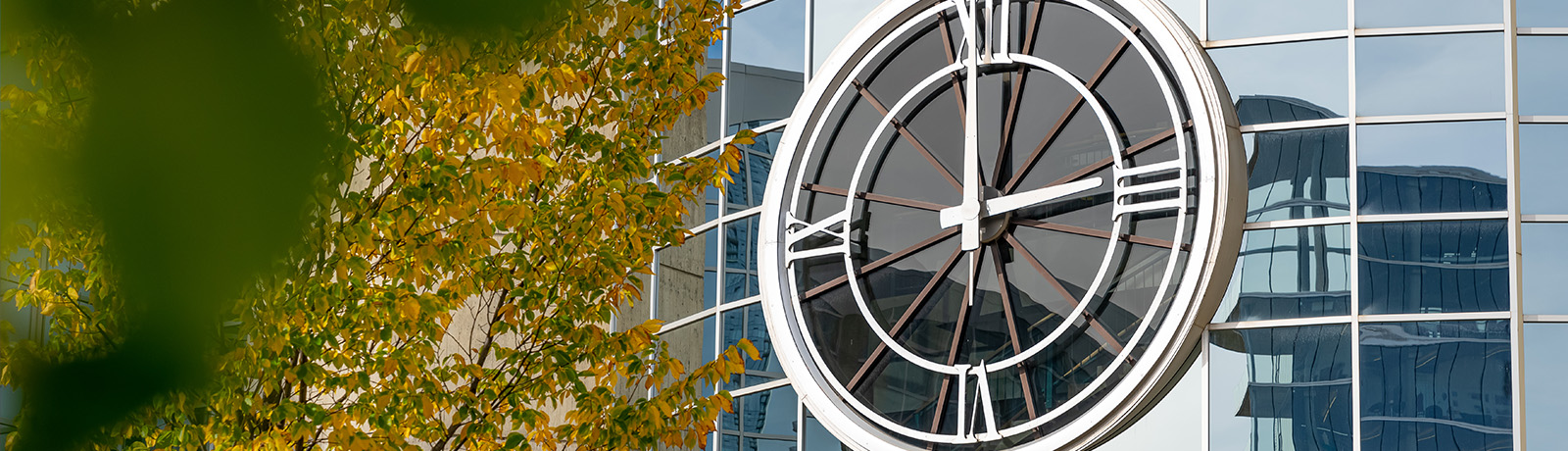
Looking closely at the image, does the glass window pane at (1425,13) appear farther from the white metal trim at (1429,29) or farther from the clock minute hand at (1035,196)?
the clock minute hand at (1035,196)

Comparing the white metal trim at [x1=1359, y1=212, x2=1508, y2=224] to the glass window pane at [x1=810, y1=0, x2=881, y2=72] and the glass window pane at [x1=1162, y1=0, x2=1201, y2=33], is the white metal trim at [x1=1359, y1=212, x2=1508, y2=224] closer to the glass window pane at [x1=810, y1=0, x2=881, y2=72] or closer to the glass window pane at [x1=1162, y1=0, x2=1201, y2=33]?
the glass window pane at [x1=1162, y1=0, x2=1201, y2=33]

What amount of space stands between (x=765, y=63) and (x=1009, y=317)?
2.40 meters

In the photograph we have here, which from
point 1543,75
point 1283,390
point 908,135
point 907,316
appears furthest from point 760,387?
point 1543,75

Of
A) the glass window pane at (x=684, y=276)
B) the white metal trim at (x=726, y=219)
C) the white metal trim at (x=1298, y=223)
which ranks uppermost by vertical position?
the white metal trim at (x=726, y=219)

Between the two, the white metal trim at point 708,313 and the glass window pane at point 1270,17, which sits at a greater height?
the glass window pane at point 1270,17

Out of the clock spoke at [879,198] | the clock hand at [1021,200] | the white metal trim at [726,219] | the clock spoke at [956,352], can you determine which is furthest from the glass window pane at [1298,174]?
the white metal trim at [726,219]

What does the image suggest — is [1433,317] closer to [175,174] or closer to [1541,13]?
[1541,13]

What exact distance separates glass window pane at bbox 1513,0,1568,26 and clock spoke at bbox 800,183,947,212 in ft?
9.43

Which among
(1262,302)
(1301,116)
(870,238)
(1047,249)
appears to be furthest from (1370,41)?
(870,238)

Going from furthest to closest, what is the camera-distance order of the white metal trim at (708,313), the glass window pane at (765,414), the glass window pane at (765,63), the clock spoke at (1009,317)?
the white metal trim at (708,313) → the glass window pane at (765,63) → the glass window pane at (765,414) → the clock spoke at (1009,317)

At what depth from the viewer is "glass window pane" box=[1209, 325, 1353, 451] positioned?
6582mm

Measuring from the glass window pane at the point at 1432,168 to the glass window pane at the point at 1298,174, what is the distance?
0.26ft

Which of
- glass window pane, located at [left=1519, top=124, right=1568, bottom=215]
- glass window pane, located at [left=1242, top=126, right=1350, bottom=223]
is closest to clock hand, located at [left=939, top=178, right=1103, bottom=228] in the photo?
glass window pane, located at [left=1242, top=126, right=1350, bottom=223]

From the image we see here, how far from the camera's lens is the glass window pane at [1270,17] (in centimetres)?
677
